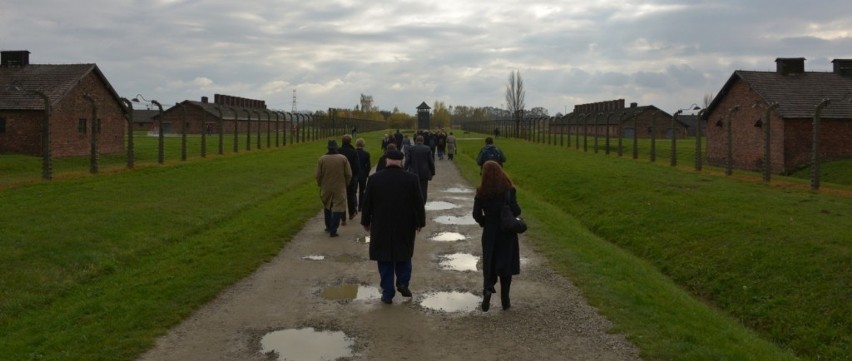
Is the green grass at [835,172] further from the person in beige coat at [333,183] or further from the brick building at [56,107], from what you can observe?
the brick building at [56,107]

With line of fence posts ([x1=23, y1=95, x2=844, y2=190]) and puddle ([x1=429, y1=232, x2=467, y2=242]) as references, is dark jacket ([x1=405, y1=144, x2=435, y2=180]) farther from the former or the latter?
line of fence posts ([x1=23, y1=95, x2=844, y2=190])

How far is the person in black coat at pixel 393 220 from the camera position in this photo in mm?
7867

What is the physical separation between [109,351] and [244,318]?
1456 millimetres

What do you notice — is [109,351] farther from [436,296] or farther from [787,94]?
[787,94]

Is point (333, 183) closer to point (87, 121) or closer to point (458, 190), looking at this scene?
point (458, 190)

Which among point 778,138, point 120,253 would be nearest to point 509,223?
point 120,253

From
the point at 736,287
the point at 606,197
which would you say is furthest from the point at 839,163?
the point at 736,287

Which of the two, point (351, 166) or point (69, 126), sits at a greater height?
point (69, 126)

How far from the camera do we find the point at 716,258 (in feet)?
37.9

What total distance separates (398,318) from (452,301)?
0.95 metres

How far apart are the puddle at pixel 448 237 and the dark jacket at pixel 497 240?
4301mm

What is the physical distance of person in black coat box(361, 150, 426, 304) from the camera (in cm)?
787

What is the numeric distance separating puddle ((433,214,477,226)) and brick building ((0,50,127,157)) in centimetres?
2514

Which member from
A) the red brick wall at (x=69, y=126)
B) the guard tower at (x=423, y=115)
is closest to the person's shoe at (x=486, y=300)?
the red brick wall at (x=69, y=126)
